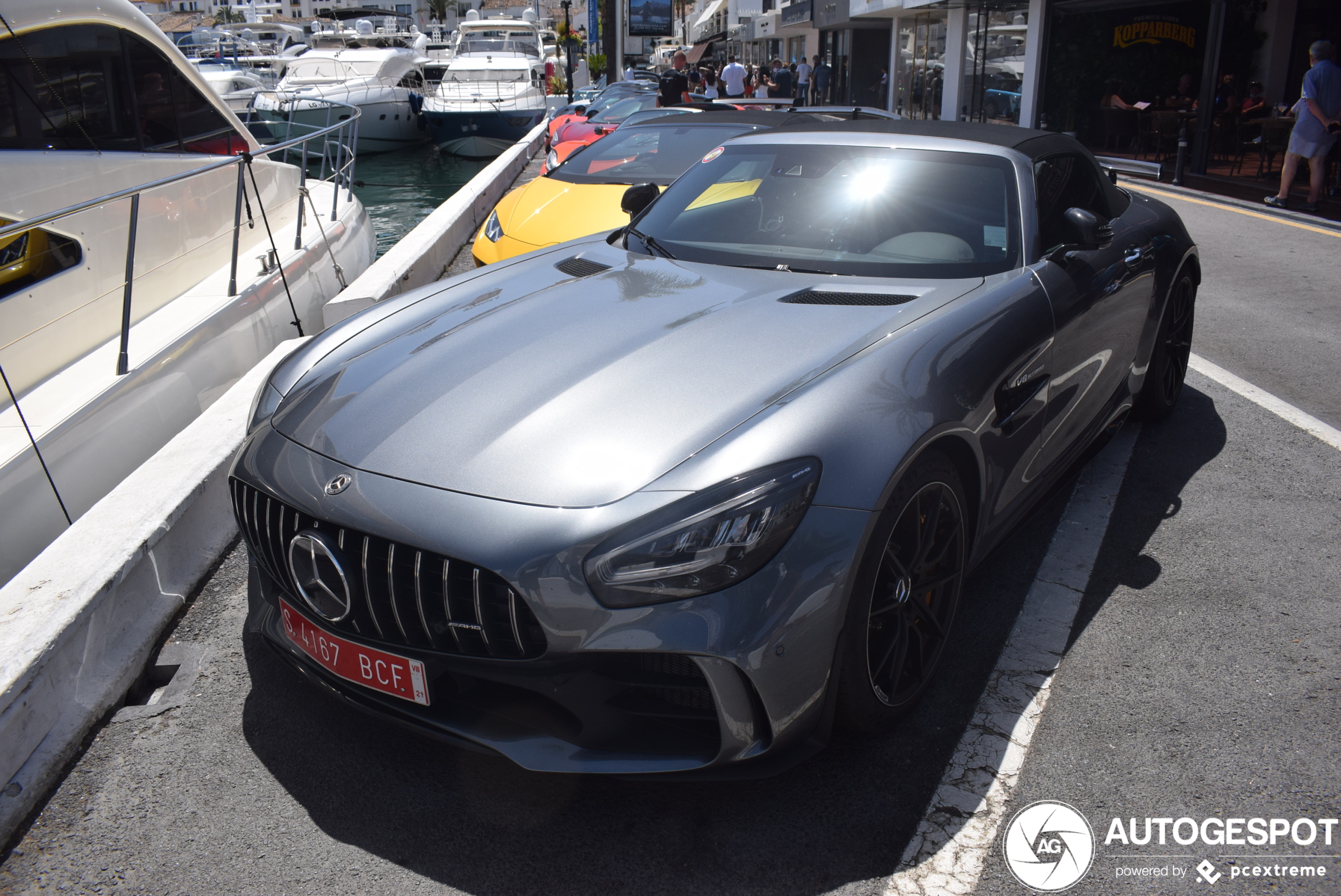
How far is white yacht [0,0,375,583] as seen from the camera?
12.0 ft

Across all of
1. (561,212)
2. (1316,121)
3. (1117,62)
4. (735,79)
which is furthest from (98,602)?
(735,79)

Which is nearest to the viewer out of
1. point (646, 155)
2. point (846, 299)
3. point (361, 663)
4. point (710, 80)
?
point (361, 663)

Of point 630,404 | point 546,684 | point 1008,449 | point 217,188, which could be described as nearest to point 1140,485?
point 1008,449

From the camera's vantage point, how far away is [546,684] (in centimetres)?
210

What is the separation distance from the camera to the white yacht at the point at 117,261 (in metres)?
3.66

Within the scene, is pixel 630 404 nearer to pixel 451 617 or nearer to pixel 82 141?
pixel 451 617

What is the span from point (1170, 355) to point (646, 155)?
4.10m

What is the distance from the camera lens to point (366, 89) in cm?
2291

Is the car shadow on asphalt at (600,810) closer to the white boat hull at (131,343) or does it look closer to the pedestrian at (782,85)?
the white boat hull at (131,343)

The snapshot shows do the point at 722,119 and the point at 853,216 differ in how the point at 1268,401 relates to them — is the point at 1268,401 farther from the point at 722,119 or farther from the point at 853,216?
the point at 722,119

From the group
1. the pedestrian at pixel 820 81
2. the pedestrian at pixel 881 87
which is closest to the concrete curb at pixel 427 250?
the pedestrian at pixel 820 81

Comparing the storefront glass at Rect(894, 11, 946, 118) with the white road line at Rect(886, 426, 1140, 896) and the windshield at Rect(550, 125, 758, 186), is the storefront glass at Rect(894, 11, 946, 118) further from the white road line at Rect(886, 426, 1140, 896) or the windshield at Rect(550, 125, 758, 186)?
the white road line at Rect(886, 426, 1140, 896)

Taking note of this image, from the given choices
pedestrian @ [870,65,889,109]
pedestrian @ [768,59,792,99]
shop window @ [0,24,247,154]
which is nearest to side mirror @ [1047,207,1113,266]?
shop window @ [0,24,247,154]

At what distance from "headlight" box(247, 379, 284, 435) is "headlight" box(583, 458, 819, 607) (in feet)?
4.05
